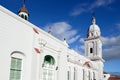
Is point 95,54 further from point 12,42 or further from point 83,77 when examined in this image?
point 12,42

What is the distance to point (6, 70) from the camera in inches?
472

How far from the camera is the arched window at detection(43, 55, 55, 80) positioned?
16.5 m

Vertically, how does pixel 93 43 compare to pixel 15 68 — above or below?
above

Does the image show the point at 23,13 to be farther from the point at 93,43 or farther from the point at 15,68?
the point at 93,43

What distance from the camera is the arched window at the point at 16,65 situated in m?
12.8

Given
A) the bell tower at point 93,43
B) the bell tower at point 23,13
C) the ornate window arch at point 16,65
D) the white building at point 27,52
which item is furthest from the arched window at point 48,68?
the bell tower at point 93,43

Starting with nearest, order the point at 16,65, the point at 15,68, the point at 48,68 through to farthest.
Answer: the point at 15,68
the point at 16,65
the point at 48,68

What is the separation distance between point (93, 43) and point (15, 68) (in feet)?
110

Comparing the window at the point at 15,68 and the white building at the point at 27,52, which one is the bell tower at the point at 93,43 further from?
the window at the point at 15,68

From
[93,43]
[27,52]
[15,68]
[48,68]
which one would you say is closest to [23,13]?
[48,68]

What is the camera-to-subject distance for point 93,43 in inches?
1757

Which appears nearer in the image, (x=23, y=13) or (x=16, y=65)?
(x=16, y=65)

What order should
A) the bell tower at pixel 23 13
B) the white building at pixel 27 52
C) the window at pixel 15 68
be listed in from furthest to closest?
the bell tower at pixel 23 13 → the window at pixel 15 68 → the white building at pixel 27 52

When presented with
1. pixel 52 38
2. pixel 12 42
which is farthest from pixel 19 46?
pixel 52 38
